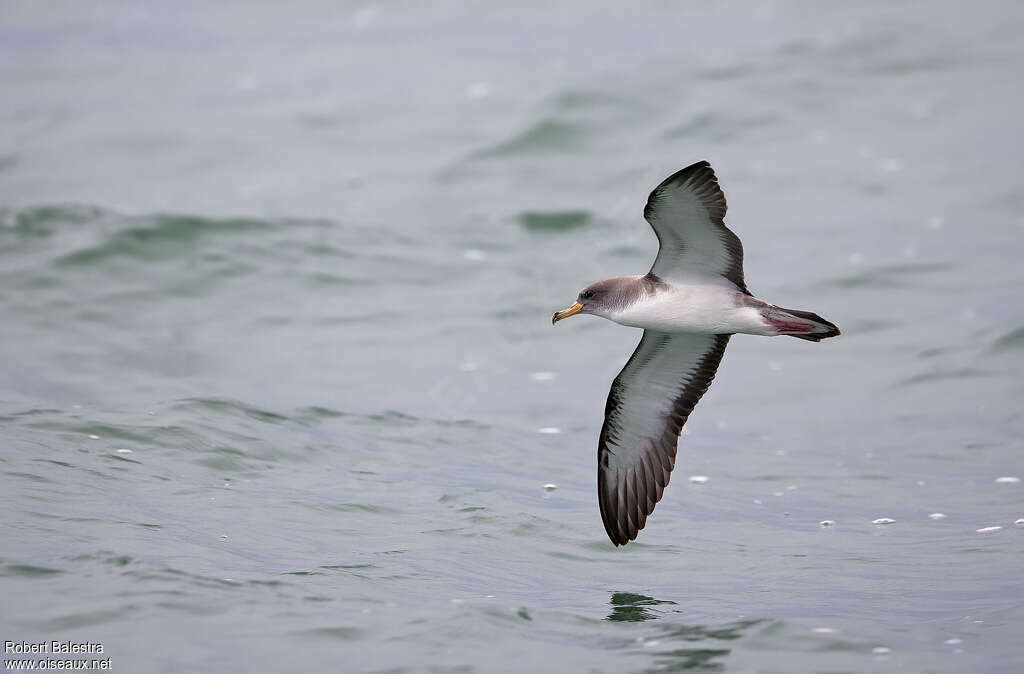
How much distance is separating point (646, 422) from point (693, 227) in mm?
1758

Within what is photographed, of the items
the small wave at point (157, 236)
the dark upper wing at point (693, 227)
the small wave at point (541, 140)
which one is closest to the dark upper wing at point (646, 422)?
the dark upper wing at point (693, 227)

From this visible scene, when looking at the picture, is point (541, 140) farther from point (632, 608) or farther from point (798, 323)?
point (632, 608)

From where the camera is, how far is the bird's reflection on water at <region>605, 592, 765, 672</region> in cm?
787

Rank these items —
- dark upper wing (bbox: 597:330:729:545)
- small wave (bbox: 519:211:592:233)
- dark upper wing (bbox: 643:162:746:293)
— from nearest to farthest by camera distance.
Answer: dark upper wing (bbox: 643:162:746:293)
dark upper wing (bbox: 597:330:729:545)
small wave (bbox: 519:211:592:233)

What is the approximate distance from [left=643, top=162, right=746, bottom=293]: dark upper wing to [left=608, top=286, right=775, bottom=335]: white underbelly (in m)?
0.14

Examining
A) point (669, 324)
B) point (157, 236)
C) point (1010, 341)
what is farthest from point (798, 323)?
point (157, 236)

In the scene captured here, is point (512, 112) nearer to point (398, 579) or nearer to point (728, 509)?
point (728, 509)

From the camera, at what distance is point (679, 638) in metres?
8.28

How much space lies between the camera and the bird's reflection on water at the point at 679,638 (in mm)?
7871

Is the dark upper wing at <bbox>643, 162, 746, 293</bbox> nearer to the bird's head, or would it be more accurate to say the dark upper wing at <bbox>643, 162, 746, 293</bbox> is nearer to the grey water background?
the bird's head

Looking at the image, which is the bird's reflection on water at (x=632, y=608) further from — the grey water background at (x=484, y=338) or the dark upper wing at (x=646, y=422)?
the dark upper wing at (x=646, y=422)

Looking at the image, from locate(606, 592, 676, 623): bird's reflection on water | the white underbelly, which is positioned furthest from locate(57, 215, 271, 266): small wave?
locate(606, 592, 676, 623): bird's reflection on water

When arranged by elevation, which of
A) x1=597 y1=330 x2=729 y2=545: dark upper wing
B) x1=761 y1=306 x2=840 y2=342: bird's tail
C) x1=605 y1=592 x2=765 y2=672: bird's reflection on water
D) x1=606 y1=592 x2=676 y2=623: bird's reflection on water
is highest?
x1=761 y1=306 x2=840 y2=342: bird's tail

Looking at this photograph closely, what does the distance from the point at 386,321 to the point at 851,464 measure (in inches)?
248
